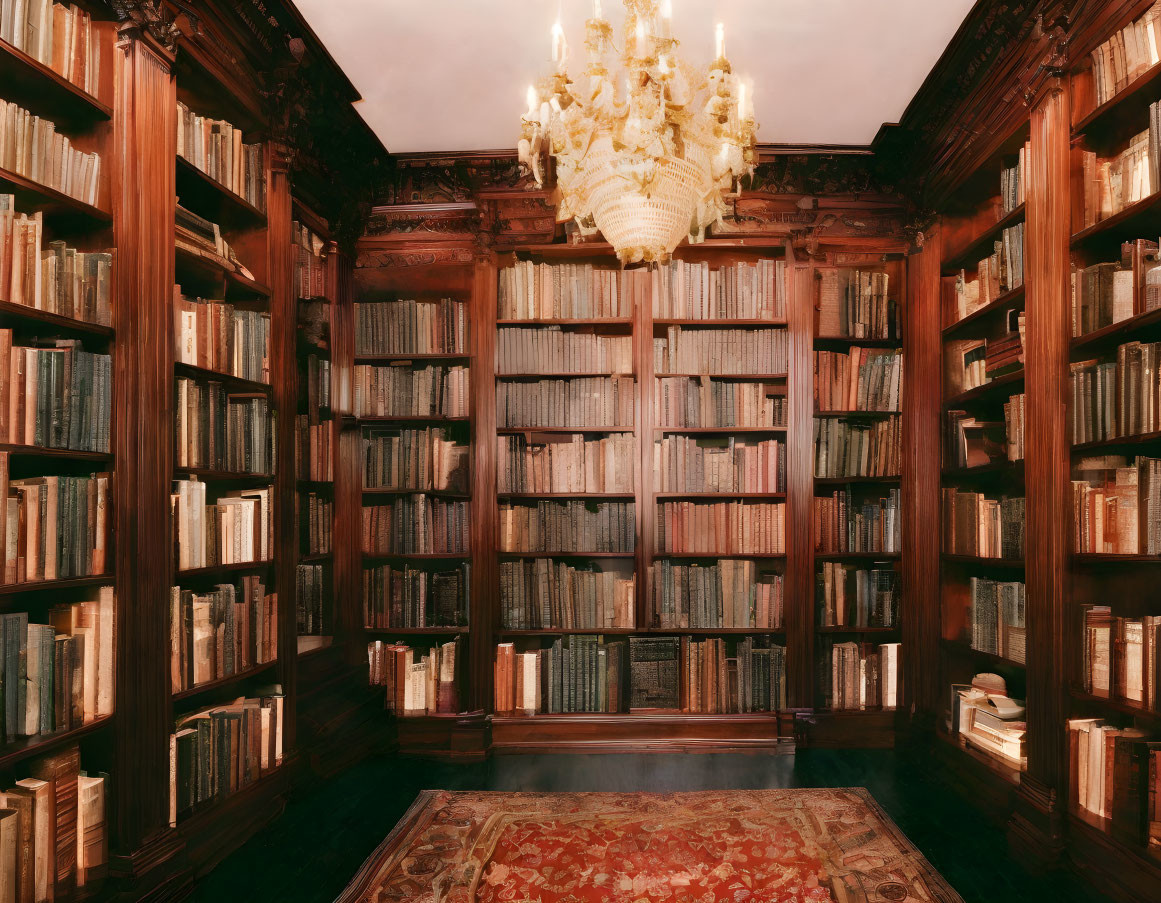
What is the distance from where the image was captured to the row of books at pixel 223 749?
2.59 m

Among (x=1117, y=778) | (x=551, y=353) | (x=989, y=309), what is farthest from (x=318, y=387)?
(x=1117, y=778)

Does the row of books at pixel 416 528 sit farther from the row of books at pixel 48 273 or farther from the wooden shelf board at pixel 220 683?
the row of books at pixel 48 273

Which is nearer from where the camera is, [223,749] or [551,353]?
[223,749]

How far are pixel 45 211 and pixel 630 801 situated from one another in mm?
3082

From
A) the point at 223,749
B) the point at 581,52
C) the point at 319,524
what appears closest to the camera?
the point at 223,749

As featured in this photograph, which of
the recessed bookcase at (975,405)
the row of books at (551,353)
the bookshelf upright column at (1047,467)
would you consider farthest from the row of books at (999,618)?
the row of books at (551,353)

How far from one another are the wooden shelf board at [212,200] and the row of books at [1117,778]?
144 inches

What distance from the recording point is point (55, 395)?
7.14 ft

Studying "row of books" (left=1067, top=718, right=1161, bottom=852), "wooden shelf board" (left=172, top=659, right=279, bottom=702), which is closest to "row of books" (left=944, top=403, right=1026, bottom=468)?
"row of books" (left=1067, top=718, right=1161, bottom=852)

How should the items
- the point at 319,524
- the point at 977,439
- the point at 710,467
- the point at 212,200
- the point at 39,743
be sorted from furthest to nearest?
the point at 710,467
the point at 319,524
the point at 977,439
the point at 212,200
the point at 39,743

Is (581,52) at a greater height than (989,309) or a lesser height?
greater

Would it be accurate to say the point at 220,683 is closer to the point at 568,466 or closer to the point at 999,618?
the point at 568,466

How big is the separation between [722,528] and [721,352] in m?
0.97

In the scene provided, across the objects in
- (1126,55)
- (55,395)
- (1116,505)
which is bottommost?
(1116,505)
